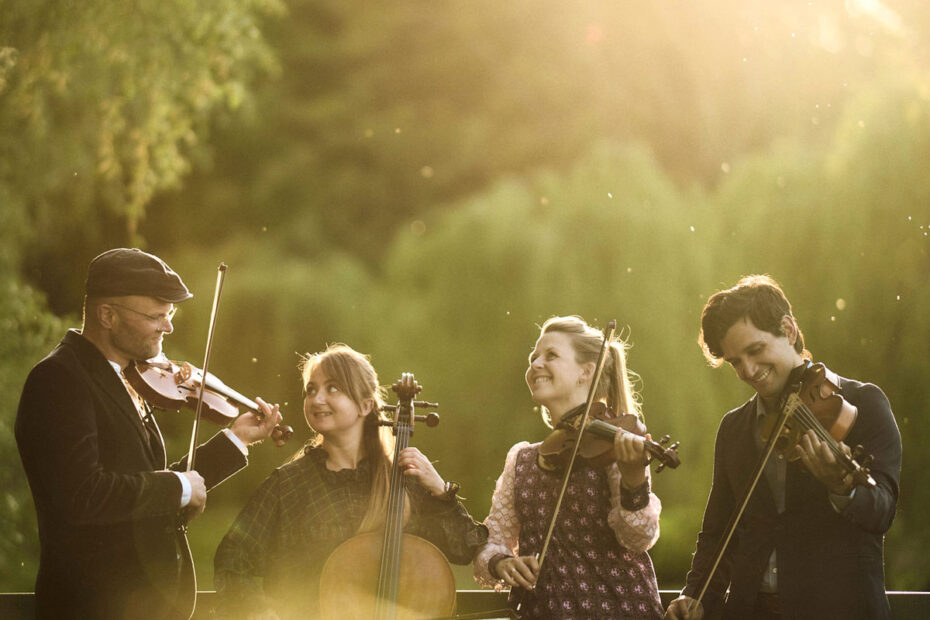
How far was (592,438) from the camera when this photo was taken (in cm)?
231

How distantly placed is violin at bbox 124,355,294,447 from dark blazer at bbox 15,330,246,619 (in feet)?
0.30

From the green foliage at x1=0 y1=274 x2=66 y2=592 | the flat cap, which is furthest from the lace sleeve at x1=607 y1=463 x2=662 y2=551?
the green foliage at x1=0 y1=274 x2=66 y2=592

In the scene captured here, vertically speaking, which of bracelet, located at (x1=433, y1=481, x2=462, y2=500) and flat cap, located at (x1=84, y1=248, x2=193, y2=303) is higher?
flat cap, located at (x1=84, y1=248, x2=193, y2=303)

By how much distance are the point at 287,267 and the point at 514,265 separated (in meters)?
1.50

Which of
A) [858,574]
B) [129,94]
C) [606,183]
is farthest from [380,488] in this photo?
[606,183]

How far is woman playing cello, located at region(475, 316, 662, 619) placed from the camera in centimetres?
238

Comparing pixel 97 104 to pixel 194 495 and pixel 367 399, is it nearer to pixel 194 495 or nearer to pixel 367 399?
pixel 367 399

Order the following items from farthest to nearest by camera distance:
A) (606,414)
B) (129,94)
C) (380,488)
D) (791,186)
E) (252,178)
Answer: (252,178), (791,186), (129,94), (380,488), (606,414)

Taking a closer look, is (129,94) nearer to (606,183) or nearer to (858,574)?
(606,183)

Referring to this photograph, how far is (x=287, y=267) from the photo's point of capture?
247 inches

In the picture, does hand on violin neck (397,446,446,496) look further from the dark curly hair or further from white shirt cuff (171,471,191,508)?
the dark curly hair

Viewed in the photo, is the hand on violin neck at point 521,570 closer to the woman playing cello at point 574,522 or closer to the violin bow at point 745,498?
the woman playing cello at point 574,522

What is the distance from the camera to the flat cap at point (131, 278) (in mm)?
2355

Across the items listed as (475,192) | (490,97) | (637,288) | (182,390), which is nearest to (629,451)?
(182,390)
